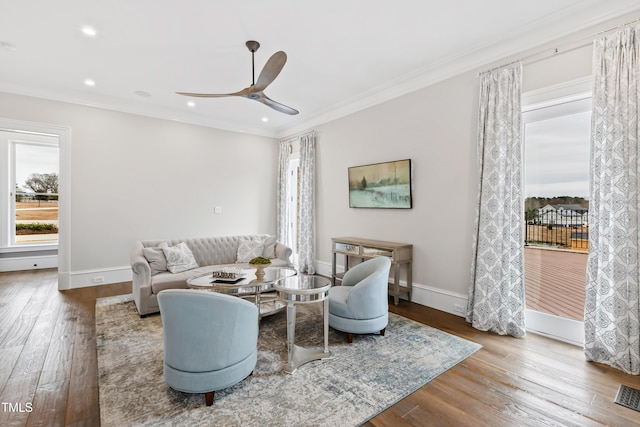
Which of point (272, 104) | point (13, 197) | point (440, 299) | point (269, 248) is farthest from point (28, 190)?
point (440, 299)

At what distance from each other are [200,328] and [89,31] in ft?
Answer: 10.8

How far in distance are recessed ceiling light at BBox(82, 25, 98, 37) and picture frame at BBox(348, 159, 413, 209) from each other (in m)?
3.74

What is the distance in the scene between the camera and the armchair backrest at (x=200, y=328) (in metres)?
1.94

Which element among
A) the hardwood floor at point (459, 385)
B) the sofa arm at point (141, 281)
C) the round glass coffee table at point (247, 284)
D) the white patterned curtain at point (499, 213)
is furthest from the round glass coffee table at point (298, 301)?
the sofa arm at point (141, 281)

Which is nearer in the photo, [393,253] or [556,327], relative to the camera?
[556,327]

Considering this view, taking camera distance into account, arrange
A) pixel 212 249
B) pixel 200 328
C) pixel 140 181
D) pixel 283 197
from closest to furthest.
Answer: pixel 200 328
pixel 212 249
pixel 140 181
pixel 283 197

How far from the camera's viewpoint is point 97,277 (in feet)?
16.5

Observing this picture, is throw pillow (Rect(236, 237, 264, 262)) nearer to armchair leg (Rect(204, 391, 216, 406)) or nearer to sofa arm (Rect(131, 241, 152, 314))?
sofa arm (Rect(131, 241, 152, 314))

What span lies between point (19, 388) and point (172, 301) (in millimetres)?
1517

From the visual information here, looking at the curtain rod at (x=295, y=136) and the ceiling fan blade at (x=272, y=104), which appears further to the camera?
the curtain rod at (x=295, y=136)

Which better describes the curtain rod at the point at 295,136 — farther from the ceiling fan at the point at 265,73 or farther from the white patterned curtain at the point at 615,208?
the white patterned curtain at the point at 615,208

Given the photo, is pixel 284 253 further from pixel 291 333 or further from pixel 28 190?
pixel 28 190

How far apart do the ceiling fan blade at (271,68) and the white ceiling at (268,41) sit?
477 millimetres

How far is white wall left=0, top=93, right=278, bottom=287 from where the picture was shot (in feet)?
15.9
